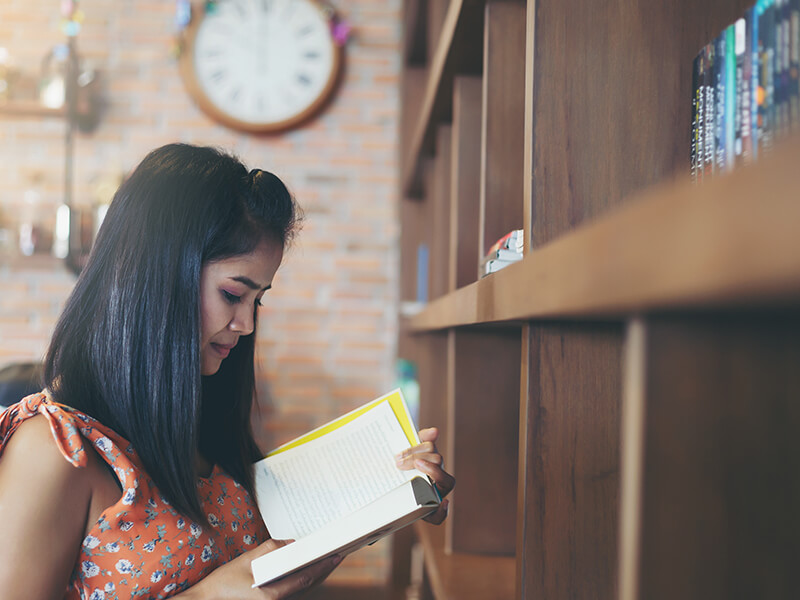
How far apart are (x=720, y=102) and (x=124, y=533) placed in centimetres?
88

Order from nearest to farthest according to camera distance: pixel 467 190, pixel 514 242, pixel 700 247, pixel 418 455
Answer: pixel 700 247
pixel 514 242
pixel 418 455
pixel 467 190

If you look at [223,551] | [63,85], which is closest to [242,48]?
[63,85]

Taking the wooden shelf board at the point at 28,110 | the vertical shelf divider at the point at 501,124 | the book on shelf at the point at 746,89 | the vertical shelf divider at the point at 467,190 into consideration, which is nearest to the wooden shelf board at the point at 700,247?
the book on shelf at the point at 746,89

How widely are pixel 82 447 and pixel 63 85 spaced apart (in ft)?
7.30

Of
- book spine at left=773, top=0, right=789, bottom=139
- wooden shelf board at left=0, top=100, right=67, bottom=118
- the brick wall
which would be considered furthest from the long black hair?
wooden shelf board at left=0, top=100, right=67, bottom=118

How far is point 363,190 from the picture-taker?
9.48 ft

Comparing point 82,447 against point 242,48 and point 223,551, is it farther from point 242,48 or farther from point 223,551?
point 242,48

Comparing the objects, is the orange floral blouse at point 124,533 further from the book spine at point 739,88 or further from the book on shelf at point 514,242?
the book spine at point 739,88

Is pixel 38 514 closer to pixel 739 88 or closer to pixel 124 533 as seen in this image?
pixel 124 533

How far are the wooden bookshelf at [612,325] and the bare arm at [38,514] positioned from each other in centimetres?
52

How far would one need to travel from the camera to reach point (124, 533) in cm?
96

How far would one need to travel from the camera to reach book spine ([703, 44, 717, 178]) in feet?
2.04

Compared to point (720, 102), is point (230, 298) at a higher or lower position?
lower

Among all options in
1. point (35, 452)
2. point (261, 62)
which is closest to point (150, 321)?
point (35, 452)
